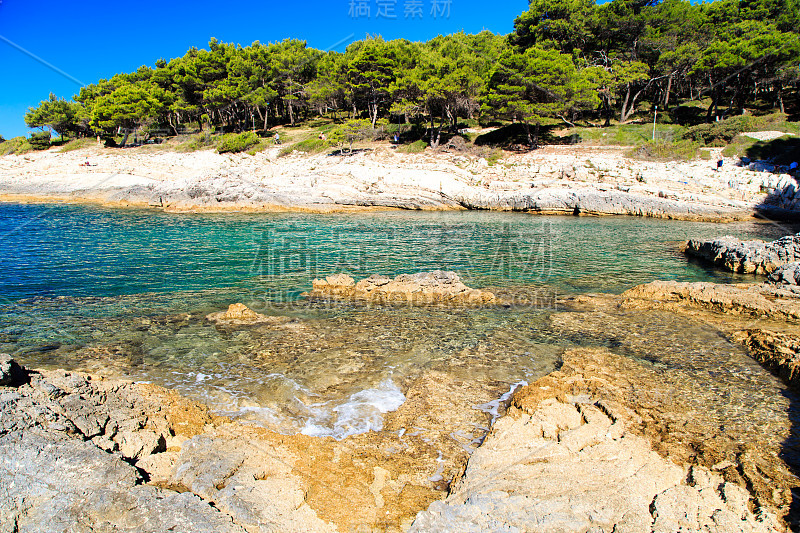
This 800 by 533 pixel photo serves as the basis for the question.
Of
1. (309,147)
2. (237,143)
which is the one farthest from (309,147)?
(237,143)

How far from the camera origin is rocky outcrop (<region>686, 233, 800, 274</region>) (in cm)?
1606

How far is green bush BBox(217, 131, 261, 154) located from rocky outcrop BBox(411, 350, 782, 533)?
45.7m

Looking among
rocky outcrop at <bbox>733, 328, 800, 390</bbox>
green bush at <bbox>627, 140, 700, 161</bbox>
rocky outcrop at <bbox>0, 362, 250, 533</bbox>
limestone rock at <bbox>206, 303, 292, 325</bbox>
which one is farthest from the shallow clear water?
green bush at <bbox>627, 140, 700, 161</bbox>

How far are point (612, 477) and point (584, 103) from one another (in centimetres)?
4686

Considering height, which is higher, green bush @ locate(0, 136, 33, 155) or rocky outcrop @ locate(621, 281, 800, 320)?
green bush @ locate(0, 136, 33, 155)

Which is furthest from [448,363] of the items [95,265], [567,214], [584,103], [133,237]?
[584,103]

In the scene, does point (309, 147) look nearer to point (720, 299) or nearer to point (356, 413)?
point (720, 299)

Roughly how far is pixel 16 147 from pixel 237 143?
3379 centimetres

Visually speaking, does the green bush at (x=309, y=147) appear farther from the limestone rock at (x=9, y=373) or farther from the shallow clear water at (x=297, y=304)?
the limestone rock at (x=9, y=373)

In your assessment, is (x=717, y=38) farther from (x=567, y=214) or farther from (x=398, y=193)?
(x=398, y=193)

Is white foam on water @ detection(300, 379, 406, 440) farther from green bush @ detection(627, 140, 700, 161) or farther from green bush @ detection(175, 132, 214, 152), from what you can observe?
green bush @ detection(175, 132, 214, 152)

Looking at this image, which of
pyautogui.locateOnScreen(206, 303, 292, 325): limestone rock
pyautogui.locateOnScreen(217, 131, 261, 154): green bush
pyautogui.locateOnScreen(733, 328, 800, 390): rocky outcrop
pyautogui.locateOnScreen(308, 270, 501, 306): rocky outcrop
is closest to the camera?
pyautogui.locateOnScreen(733, 328, 800, 390): rocky outcrop

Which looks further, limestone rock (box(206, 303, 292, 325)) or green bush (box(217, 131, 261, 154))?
green bush (box(217, 131, 261, 154))

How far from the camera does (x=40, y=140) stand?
56.1 metres
